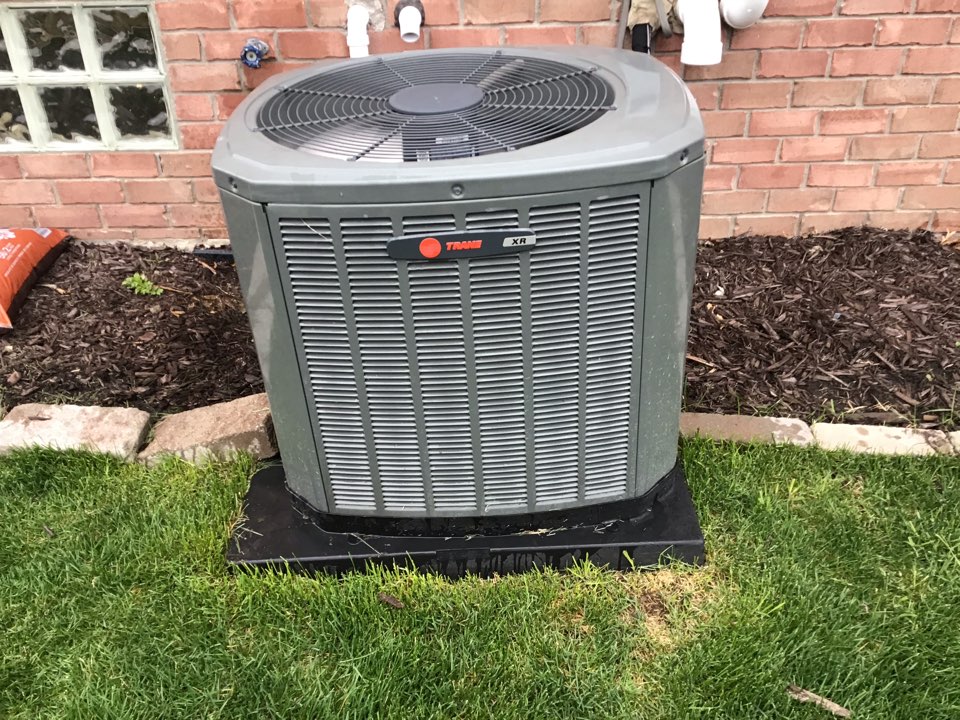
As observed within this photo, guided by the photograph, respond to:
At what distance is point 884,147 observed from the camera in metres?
3.21

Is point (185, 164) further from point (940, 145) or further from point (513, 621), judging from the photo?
point (940, 145)

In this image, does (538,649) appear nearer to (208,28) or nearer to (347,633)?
(347,633)

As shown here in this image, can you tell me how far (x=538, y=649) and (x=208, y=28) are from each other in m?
2.45

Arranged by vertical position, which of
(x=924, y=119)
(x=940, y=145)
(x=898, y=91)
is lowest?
(x=940, y=145)

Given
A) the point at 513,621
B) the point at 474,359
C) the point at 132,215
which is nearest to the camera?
the point at 474,359

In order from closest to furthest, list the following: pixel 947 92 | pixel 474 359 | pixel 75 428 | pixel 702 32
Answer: pixel 474 359 → pixel 75 428 → pixel 702 32 → pixel 947 92

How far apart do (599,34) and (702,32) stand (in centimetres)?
40

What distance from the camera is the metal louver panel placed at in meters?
1.71

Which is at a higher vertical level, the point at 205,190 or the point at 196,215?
the point at 205,190

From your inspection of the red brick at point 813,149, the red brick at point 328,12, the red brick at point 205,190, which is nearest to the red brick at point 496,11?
the red brick at point 328,12

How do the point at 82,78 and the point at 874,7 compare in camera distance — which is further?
the point at 82,78

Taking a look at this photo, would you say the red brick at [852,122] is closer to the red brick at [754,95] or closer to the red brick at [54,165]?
the red brick at [754,95]

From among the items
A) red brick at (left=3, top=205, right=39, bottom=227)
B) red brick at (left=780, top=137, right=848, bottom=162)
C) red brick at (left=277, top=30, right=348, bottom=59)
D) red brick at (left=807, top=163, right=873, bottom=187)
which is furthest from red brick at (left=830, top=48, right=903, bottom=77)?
red brick at (left=3, top=205, right=39, bottom=227)

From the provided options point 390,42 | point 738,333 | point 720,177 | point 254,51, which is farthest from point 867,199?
point 254,51
